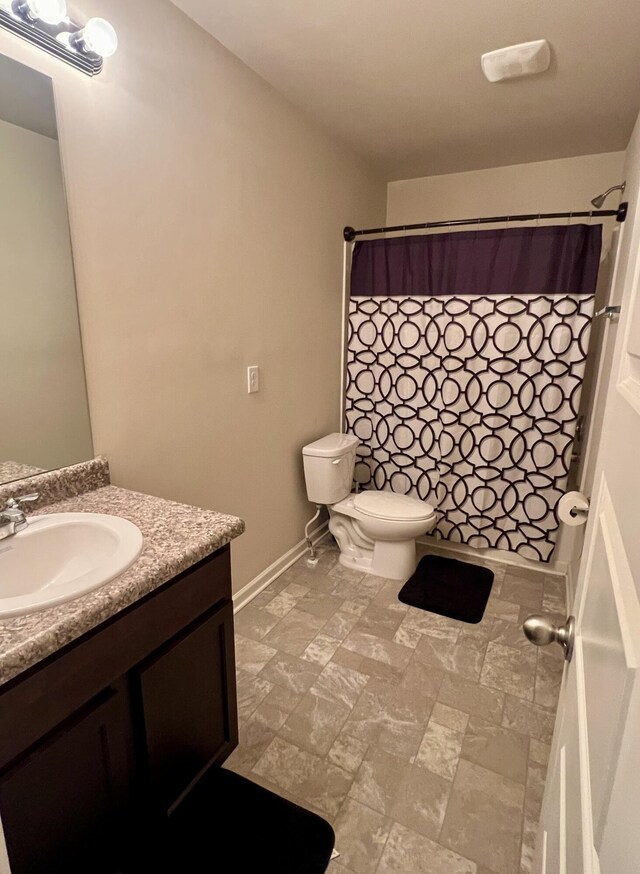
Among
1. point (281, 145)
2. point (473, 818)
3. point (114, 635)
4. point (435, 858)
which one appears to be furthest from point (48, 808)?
point (281, 145)

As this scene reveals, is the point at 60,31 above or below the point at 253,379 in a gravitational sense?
above

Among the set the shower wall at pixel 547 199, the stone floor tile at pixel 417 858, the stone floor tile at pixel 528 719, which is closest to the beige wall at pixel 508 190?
the shower wall at pixel 547 199

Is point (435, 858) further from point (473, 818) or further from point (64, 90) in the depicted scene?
point (64, 90)

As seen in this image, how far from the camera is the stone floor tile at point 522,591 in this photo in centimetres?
233

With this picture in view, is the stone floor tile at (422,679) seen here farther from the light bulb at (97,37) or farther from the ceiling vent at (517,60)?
the ceiling vent at (517,60)

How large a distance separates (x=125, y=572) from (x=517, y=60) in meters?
2.19

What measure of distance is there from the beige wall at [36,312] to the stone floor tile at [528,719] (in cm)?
175

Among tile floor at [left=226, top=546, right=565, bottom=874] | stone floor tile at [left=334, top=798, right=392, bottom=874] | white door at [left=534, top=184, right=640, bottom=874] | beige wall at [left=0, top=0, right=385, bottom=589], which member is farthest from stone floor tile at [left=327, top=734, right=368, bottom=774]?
beige wall at [left=0, top=0, right=385, bottom=589]

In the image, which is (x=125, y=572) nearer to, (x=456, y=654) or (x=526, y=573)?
(x=456, y=654)

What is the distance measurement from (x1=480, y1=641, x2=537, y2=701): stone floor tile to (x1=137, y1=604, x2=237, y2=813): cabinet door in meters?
1.05

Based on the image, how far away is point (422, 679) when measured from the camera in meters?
1.82

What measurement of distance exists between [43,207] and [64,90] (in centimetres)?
32

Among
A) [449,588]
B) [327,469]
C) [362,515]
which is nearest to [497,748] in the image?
[449,588]

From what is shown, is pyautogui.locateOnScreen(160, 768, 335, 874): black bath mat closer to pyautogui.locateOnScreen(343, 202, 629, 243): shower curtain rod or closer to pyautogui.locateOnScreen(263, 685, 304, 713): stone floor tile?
pyautogui.locateOnScreen(263, 685, 304, 713): stone floor tile
